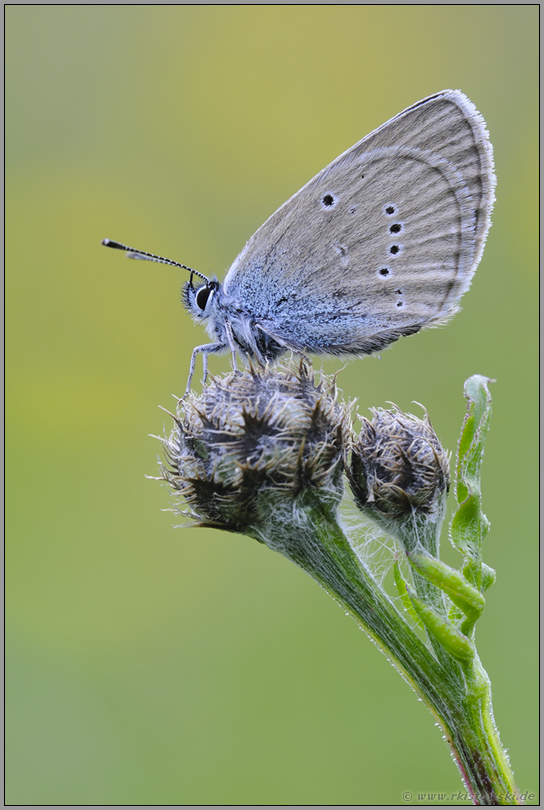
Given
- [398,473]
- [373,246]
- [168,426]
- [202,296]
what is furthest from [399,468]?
[168,426]

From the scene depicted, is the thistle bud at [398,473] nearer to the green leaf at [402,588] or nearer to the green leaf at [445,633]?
the green leaf at [402,588]

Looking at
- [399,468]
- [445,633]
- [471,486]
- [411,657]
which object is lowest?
[411,657]

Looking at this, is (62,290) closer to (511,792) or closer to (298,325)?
(298,325)

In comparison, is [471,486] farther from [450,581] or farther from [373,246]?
[373,246]

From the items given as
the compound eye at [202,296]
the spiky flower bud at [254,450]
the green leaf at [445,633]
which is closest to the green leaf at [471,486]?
the green leaf at [445,633]

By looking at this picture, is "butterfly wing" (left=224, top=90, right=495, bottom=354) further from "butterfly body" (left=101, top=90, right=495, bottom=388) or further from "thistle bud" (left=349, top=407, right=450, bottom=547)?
"thistle bud" (left=349, top=407, right=450, bottom=547)

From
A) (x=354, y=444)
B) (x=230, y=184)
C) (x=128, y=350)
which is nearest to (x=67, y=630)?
(x=128, y=350)
